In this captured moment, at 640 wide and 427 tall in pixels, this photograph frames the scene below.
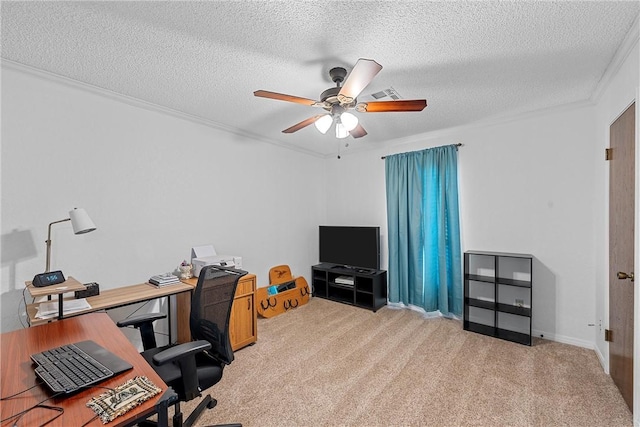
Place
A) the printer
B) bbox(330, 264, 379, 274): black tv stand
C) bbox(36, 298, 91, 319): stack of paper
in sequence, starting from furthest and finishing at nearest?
bbox(330, 264, 379, 274): black tv stand < the printer < bbox(36, 298, 91, 319): stack of paper

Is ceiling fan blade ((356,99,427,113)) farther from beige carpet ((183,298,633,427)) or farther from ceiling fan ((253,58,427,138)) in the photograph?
beige carpet ((183,298,633,427))

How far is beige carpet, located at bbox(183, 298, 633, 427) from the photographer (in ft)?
6.41

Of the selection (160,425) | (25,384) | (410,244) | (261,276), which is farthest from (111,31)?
(410,244)

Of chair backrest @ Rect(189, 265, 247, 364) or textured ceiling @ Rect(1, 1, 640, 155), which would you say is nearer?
textured ceiling @ Rect(1, 1, 640, 155)

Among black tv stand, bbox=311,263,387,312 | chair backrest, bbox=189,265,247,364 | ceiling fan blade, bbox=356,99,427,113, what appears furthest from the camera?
black tv stand, bbox=311,263,387,312

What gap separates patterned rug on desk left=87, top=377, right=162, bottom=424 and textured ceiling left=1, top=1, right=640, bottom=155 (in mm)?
1805

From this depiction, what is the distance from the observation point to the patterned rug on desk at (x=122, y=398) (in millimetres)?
911

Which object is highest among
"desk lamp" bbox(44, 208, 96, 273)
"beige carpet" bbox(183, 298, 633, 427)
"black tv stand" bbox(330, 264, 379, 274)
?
"desk lamp" bbox(44, 208, 96, 273)

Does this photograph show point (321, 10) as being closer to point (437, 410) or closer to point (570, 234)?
point (437, 410)

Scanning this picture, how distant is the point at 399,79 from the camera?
7.74 ft

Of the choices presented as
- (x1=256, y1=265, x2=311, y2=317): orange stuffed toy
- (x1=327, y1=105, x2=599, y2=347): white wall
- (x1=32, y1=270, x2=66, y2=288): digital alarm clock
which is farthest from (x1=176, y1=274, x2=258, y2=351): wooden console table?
(x1=327, y1=105, x2=599, y2=347): white wall

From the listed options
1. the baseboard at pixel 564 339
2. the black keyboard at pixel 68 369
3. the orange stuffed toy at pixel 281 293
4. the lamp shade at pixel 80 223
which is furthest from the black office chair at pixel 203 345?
the baseboard at pixel 564 339

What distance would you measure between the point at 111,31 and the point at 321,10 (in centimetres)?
129

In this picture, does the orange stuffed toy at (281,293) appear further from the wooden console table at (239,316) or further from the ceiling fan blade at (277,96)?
the ceiling fan blade at (277,96)
